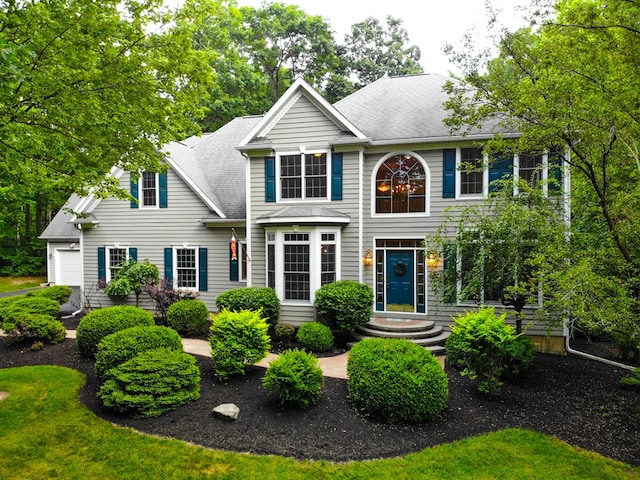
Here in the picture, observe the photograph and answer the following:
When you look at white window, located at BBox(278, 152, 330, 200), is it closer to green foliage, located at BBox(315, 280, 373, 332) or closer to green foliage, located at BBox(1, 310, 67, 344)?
green foliage, located at BBox(315, 280, 373, 332)

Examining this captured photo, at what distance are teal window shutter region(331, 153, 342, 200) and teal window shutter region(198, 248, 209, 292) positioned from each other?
17.5 feet

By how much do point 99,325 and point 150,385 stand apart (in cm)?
327

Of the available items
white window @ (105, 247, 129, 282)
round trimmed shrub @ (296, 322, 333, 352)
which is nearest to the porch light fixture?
round trimmed shrub @ (296, 322, 333, 352)

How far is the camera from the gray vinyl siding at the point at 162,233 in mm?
13055

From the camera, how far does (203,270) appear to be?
13.1 m

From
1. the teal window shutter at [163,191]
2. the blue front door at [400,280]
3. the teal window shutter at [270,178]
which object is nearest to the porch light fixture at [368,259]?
the blue front door at [400,280]

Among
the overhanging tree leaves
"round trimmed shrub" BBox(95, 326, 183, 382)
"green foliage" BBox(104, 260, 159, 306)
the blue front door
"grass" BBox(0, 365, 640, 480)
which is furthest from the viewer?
"green foliage" BBox(104, 260, 159, 306)

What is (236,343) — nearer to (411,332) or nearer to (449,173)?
(411,332)

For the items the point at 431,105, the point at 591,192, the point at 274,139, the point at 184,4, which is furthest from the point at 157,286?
the point at 591,192

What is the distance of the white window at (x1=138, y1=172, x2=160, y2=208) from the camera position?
43.6 ft

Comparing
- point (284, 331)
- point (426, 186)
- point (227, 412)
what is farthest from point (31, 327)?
point (426, 186)

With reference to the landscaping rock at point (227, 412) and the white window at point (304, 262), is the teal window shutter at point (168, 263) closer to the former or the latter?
the white window at point (304, 262)

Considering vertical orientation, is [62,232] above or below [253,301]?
above

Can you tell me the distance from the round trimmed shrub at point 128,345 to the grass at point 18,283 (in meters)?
19.6
